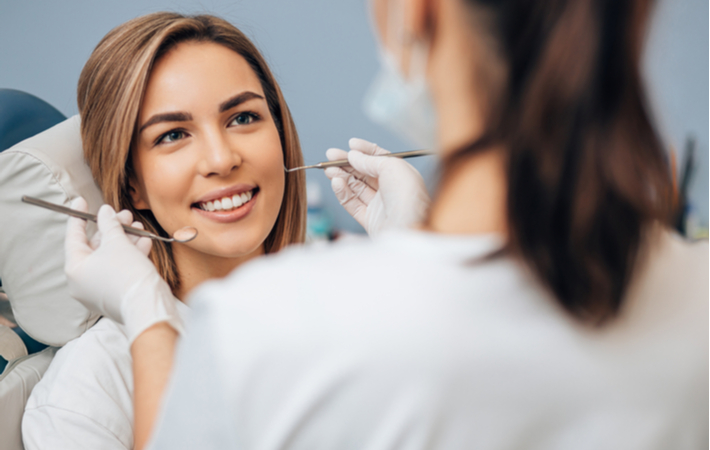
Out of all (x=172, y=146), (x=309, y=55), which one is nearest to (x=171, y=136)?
(x=172, y=146)

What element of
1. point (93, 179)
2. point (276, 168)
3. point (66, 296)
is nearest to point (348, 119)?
point (276, 168)

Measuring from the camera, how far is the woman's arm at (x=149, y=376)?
0.64m

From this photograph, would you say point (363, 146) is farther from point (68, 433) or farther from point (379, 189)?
point (68, 433)

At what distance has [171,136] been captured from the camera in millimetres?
1191

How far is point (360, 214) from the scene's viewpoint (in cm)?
138

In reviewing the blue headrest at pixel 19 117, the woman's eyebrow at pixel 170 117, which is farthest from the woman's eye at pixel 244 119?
the blue headrest at pixel 19 117

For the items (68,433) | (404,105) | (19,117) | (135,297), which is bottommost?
(68,433)

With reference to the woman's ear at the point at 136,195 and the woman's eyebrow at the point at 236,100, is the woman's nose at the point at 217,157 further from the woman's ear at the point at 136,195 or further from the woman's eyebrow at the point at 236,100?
the woman's ear at the point at 136,195

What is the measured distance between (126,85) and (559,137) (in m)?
1.00

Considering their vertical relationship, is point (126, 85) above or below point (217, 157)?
above

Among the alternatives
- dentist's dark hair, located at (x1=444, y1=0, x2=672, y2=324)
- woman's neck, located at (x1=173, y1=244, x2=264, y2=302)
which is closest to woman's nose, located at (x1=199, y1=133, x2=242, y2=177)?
woman's neck, located at (x1=173, y1=244, x2=264, y2=302)

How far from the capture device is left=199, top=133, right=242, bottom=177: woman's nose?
1140 mm

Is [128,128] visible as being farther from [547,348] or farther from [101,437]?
[547,348]

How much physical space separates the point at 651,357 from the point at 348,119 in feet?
6.46
